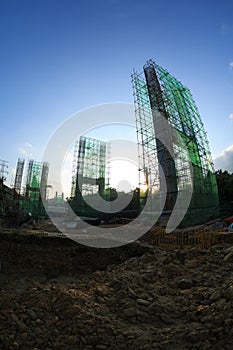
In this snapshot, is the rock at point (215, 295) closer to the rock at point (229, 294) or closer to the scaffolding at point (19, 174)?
the rock at point (229, 294)

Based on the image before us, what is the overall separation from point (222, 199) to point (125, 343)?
20835 millimetres

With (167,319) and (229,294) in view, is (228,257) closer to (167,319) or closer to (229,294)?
(229,294)

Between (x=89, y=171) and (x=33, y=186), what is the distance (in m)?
9.75

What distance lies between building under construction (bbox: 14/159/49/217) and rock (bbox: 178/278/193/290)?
25.6 metres

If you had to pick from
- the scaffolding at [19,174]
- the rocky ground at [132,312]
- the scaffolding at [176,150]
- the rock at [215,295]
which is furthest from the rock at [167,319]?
the scaffolding at [19,174]

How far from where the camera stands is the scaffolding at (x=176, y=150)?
16.3 m

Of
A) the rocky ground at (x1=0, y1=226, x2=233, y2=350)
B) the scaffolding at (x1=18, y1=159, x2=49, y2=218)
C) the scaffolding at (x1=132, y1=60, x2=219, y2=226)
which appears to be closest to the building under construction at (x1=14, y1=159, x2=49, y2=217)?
the scaffolding at (x1=18, y1=159, x2=49, y2=218)

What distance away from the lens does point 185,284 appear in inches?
171

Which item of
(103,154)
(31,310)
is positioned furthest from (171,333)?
(103,154)

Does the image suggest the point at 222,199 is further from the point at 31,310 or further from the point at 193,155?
the point at 31,310

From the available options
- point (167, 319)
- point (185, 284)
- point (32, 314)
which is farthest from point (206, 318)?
point (32, 314)

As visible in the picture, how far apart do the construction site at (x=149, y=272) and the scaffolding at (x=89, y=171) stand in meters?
7.48

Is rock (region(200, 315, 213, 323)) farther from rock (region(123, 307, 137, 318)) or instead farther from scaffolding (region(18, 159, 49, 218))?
scaffolding (region(18, 159, 49, 218))

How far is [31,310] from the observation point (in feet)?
10.1
